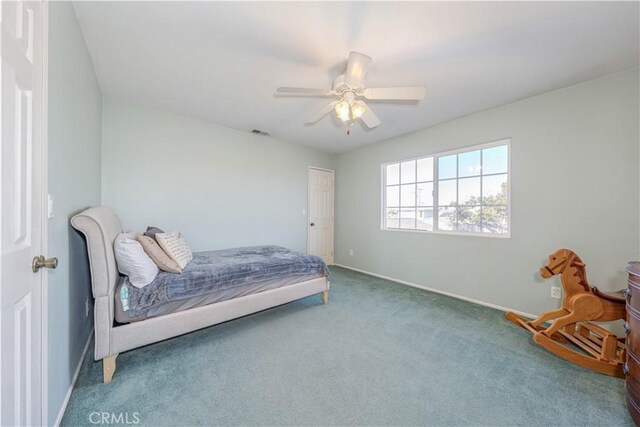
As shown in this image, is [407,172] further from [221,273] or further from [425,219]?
[221,273]

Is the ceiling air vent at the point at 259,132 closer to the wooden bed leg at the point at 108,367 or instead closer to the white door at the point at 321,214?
the white door at the point at 321,214

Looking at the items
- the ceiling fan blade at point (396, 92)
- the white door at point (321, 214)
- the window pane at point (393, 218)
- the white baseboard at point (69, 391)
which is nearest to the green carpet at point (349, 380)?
the white baseboard at point (69, 391)

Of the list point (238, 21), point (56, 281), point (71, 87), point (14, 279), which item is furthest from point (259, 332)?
point (238, 21)

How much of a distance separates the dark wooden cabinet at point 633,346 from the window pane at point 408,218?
Result: 2.41m

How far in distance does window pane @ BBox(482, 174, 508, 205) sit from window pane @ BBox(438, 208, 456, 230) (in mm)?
410

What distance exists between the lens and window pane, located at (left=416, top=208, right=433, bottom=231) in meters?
3.65

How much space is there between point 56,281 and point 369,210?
3.95 meters

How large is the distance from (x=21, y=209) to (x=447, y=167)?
3.90 metres

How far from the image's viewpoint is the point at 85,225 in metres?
1.56

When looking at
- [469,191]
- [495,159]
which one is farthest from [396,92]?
[469,191]

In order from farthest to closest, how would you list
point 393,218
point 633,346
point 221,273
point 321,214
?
1. point 321,214
2. point 393,218
3. point 221,273
4. point 633,346

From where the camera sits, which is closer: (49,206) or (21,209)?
(21,209)

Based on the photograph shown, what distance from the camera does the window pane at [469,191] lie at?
10.4ft

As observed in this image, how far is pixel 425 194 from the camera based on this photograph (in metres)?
3.73
